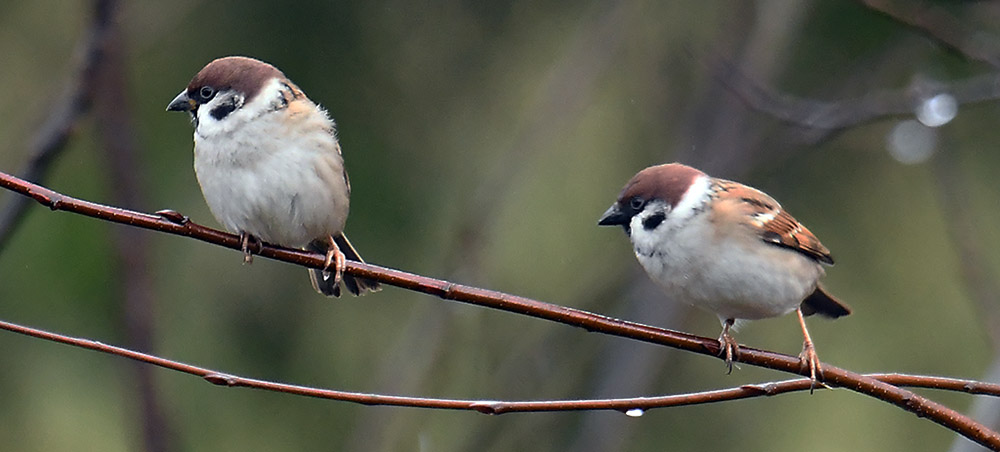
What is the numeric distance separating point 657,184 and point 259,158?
1075 millimetres

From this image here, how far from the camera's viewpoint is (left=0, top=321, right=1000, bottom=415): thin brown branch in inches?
77.8

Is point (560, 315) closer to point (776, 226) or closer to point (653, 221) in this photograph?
point (653, 221)

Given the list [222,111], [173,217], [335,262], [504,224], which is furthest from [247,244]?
[504,224]

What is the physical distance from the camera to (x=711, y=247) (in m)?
3.03

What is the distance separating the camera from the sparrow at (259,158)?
3084 millimetres

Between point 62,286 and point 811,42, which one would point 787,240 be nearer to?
point 811,42

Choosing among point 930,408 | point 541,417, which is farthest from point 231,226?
point 930,408

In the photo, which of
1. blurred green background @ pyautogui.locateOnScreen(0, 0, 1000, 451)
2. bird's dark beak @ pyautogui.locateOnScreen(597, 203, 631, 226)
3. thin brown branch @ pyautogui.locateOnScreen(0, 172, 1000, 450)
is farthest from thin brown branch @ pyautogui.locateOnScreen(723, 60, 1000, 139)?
thin brown branch @ pyautogui.locateOnScreen(0, 172, 1000, 450)

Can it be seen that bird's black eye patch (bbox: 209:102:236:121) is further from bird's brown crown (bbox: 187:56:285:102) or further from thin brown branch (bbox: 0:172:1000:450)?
thin brown branch (bbox: 0:172:1000:450)

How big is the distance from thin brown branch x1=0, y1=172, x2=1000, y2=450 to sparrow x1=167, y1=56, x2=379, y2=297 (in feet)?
1.85

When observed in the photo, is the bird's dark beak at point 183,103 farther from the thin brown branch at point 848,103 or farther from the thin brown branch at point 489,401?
the thin brown branch at point 848,103

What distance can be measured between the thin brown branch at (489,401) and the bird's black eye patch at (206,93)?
3.94ft

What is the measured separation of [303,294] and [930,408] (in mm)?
2535

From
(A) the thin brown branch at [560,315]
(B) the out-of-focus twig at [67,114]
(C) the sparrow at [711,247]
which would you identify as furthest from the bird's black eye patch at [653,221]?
(B) the out-of-focus twig at [67,114]
